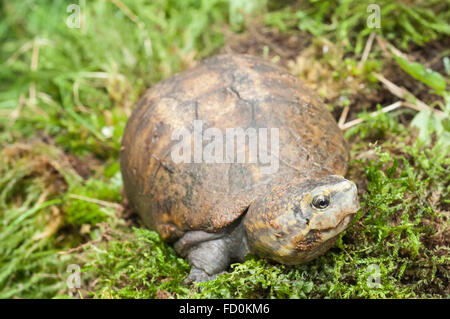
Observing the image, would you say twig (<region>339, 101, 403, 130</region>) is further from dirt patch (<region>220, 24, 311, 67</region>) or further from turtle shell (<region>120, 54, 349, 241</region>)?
dirt patch (<region>220, 24, 311, 67</region>)

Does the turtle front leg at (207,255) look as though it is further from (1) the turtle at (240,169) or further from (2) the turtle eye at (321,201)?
(2) the turtle eye at (321,201)

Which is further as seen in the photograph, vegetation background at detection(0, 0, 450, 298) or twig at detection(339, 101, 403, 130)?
twig at detection(339, 101, 403, 130)

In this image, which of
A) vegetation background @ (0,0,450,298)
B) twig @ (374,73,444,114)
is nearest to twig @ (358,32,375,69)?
vegetation background @ (0,0,450,298)

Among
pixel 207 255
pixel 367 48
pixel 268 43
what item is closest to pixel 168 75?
pixel 268 43

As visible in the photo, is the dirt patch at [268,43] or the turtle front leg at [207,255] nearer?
the turtle front leg at [207,255]

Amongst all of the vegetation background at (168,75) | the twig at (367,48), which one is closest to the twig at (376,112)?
the vegetation background at (168,75)

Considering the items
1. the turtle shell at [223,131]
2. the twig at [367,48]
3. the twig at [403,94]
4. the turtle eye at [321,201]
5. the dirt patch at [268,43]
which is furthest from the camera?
the dirt patch at [268,43]

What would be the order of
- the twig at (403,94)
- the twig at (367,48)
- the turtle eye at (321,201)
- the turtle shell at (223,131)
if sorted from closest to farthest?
the turtle eye at (321,201)
the turtle shell at (223,131)
the twig at (403,94)
the twig at (367,48)
